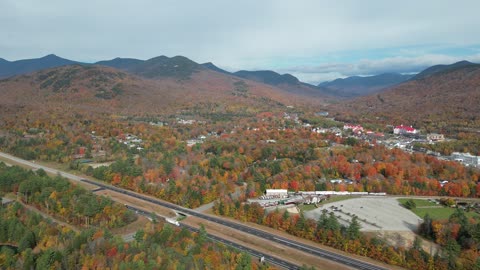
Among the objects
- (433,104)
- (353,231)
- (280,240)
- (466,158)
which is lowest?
(280,240)

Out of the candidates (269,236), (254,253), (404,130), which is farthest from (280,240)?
(404,130)

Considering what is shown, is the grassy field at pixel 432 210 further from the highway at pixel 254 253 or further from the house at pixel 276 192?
the highway at pixel 254 253

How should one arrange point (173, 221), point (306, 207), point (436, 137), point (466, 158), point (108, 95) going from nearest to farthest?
point (173, 221) < point (306, 207) < point (466, 158) < point (436, 137) < point (108, 95)

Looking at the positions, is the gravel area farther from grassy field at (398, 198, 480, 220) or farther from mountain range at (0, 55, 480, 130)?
mountain range at (0, 55, 480, 130)

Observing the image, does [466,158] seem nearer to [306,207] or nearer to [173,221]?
[306,207]

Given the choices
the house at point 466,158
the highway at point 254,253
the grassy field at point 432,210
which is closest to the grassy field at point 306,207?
the grassy field at point 432,210

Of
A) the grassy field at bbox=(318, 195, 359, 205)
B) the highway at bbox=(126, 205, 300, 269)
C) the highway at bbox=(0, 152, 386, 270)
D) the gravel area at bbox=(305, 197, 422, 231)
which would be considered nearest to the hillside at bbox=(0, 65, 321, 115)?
the highway at bbox=(0, 152, 386, 270)
